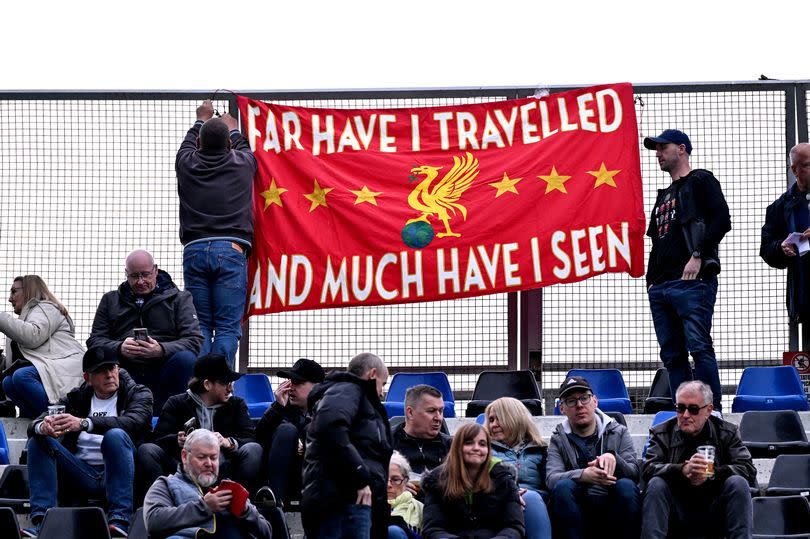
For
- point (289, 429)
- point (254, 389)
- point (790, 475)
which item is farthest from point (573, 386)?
point (254, 389)

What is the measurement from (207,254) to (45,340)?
1.50 m

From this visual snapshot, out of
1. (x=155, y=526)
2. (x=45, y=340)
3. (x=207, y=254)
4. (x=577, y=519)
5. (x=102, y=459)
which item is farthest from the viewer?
(x=207, y=254)

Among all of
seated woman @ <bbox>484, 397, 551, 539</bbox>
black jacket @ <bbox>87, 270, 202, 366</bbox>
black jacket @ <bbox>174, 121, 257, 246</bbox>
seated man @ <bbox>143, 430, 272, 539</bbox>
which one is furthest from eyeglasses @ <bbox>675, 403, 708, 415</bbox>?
black jacket @ <bbox>174, 121, 257, 246</bbox>

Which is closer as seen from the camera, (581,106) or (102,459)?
(102,459)

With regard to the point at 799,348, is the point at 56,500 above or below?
below

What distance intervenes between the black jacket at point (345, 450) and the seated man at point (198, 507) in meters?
0.40

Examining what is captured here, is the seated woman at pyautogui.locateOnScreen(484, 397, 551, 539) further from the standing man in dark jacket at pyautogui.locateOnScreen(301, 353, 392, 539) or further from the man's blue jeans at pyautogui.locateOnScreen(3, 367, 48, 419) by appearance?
the man's blue jeans at pyautogui.locateOnScreen(3, 367, 48, 419)

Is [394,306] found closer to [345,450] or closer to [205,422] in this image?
[205,422]

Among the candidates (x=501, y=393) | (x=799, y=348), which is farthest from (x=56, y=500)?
(x=799, y=348)

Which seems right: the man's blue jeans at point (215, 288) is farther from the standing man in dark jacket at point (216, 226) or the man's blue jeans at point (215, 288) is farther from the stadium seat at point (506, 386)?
the stadium seat at point (506, 386)

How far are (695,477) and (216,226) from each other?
4780 mm

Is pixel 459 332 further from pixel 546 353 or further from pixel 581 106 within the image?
pixel 581 106

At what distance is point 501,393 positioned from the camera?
1162 centimetres

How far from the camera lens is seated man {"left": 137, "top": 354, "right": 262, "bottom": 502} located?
899 centimetres
